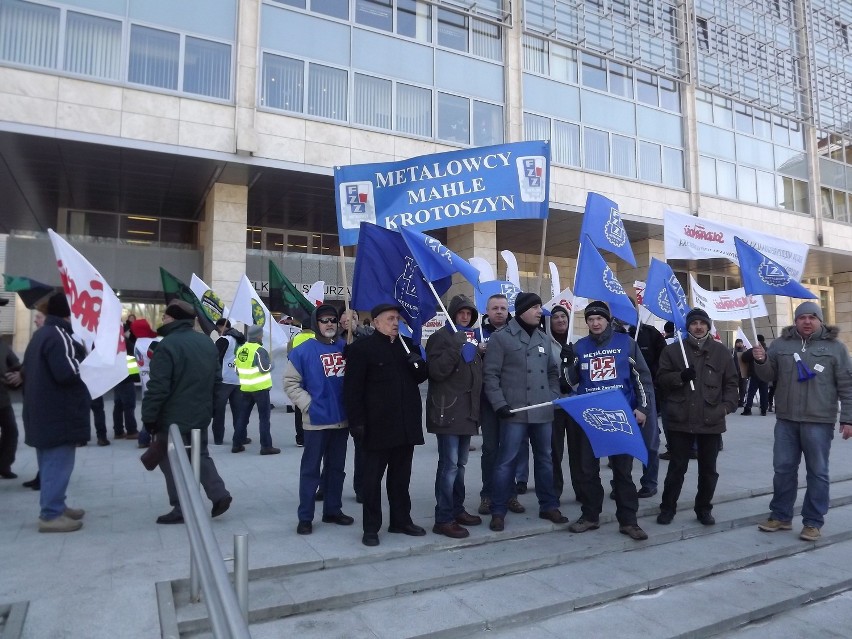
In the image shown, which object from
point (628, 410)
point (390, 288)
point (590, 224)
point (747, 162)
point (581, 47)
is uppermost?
point (581, 47)

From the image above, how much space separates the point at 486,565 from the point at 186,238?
18.8 metres

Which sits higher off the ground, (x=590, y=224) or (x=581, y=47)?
(x=581, y=47)

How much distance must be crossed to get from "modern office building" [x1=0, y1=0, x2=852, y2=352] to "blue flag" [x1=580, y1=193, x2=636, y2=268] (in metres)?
10.8

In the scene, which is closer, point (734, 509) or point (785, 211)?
point (734, 509)

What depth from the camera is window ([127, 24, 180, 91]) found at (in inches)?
571

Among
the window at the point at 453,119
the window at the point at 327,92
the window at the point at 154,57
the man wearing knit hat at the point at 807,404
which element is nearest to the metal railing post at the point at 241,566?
the man wearing knit hat at the point at 807,404

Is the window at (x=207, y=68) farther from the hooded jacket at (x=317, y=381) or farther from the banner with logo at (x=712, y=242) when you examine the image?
the hooded jacket at (x=317, y=381)

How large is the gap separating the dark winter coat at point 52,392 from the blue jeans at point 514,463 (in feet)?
11.4

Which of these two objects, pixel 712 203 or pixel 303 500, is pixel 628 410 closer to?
pixel 303 500

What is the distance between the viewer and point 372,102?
1703 centimetres

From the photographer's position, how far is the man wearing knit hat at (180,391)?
16.6 feet


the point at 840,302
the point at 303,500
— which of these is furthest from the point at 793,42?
the point at 303,500

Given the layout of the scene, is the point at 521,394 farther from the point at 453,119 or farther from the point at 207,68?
the point at 453,119

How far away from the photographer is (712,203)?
22.4 metres
